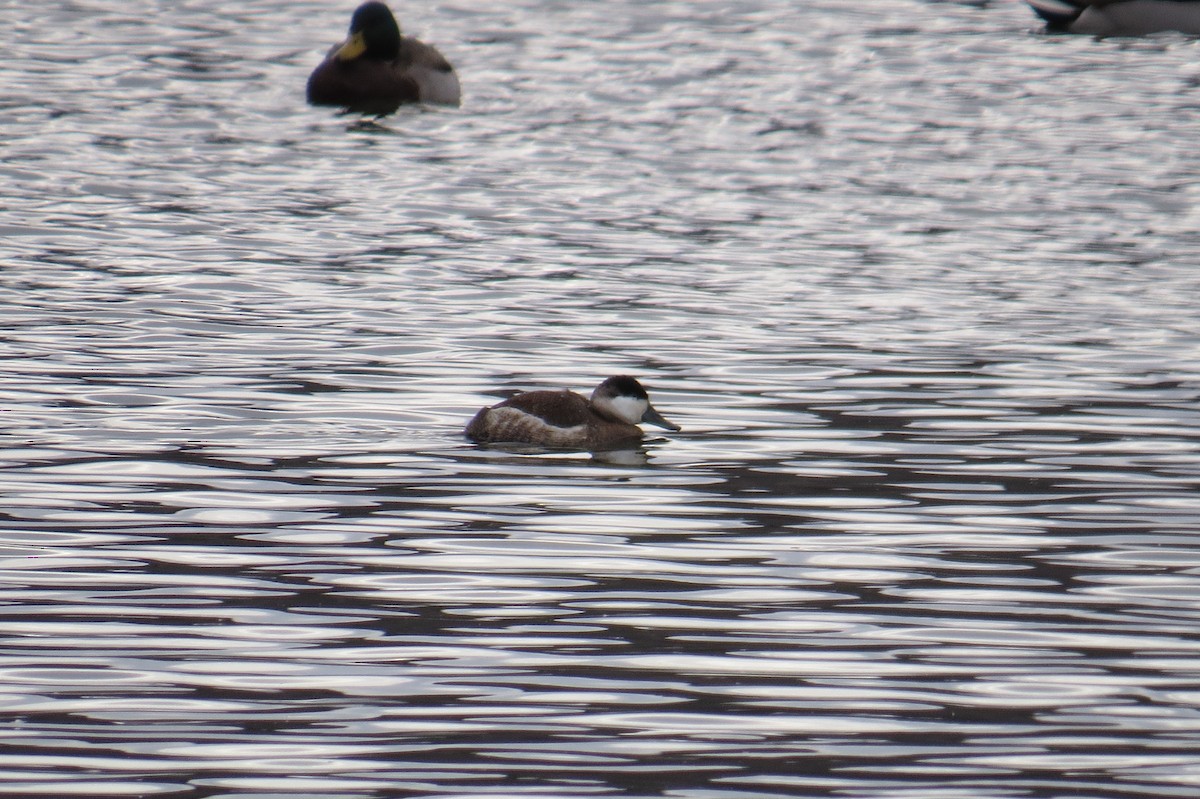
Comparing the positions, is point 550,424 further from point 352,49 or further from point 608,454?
point 352,49

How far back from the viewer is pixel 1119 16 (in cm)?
3138

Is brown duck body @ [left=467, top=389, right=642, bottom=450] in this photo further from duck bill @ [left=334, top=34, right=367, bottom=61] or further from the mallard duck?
the mallard duck

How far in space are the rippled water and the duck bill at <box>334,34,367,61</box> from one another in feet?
2.97

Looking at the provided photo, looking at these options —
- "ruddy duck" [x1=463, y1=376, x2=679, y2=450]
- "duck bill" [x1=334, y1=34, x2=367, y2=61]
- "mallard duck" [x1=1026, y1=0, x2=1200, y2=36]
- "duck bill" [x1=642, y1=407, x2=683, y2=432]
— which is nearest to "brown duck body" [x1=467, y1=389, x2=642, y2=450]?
"ruddy duck" [x1=463, y1=376, x2=679, y2=450]

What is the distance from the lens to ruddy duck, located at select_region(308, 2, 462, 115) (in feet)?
85.1

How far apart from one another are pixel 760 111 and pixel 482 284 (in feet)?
29.8

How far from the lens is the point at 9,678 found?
290 inches

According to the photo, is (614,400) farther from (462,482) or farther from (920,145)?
(920,145)

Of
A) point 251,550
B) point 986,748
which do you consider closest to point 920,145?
point 251,550

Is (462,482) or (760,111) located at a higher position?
(462,482)

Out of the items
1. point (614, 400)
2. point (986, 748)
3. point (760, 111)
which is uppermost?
point (986, 748)

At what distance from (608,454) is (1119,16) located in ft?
70.9

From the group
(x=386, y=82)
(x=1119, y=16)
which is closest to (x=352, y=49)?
(x=386, y=82)

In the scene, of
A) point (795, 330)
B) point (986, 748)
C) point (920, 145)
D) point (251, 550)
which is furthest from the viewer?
point (920, 145)
